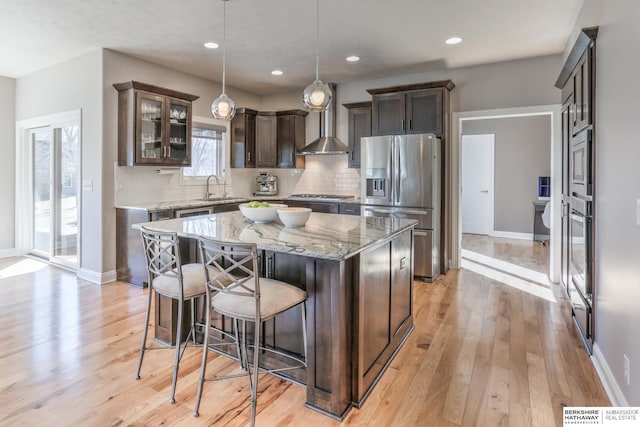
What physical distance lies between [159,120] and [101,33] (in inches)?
43.4

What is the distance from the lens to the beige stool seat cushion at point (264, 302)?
1.96 meters

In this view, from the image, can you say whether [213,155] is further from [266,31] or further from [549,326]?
[549,326]

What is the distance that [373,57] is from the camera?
4.78 m

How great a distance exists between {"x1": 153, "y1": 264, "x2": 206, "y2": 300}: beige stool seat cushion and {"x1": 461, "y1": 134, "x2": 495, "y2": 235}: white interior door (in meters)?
7.23

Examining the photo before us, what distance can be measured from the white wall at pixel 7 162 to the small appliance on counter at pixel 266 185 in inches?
150

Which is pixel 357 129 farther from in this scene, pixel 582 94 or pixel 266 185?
pixel 582 94

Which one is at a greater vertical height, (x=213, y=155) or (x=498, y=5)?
(x=498, y=5)

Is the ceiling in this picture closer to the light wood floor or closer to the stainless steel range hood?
the stainless steel range hood

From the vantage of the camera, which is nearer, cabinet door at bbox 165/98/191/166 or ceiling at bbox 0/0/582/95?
ceiling at bbox 0/0/582/95

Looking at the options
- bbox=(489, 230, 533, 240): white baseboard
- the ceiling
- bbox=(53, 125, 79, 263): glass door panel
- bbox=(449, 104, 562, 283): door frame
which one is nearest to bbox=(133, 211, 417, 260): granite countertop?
the ceiling

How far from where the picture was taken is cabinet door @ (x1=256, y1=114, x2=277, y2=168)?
21.0 ft

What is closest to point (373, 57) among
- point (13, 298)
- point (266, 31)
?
point (266, 31)

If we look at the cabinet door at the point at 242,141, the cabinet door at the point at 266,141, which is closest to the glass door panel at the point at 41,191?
the cabinet door at the point at 242,141

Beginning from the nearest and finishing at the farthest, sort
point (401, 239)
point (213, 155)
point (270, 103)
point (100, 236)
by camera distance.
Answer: point (401, 239) → point (100, 236) → point (213, 155) → point (270, 103)
